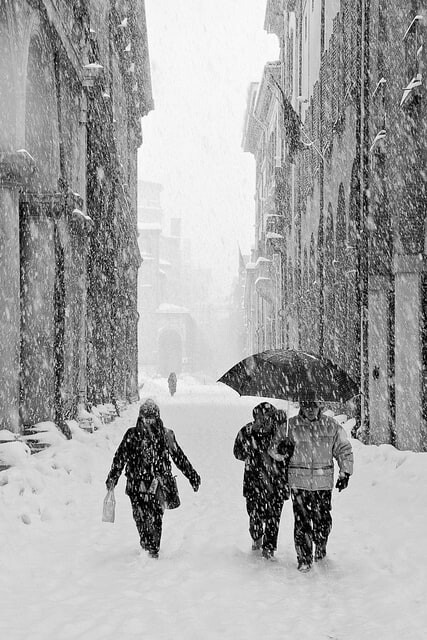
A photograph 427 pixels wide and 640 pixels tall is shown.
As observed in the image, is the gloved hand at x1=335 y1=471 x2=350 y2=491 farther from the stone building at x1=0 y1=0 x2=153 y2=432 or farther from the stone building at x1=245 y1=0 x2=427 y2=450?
the stone building at x1=245 y1=0 x2=427 y2=450

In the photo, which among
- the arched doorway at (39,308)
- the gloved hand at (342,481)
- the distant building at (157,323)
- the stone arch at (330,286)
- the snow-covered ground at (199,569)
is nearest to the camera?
the snow-covered ground at (199,569)

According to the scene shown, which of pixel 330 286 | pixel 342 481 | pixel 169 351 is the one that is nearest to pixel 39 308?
pixel 342 481

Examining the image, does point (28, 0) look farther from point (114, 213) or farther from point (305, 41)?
point (305, 41)

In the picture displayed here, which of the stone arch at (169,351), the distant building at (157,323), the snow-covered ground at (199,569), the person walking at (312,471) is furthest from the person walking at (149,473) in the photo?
the stone arch at (169,351)

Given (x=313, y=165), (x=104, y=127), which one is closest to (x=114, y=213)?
(x=104, y=127)

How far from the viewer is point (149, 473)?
711 cm

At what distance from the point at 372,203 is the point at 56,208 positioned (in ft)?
21.0

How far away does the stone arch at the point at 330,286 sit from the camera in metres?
21.4

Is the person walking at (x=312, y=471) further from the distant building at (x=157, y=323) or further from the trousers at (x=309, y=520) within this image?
the distant building at (x=157, y=323)

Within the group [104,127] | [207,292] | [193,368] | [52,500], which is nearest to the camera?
[52,500]

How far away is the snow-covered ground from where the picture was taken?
5266 mm

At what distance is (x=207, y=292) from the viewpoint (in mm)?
128000

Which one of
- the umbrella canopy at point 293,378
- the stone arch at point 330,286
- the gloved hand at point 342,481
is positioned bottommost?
the gloved hand at point 342,481

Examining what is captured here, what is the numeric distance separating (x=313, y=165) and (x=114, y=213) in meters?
6.43
